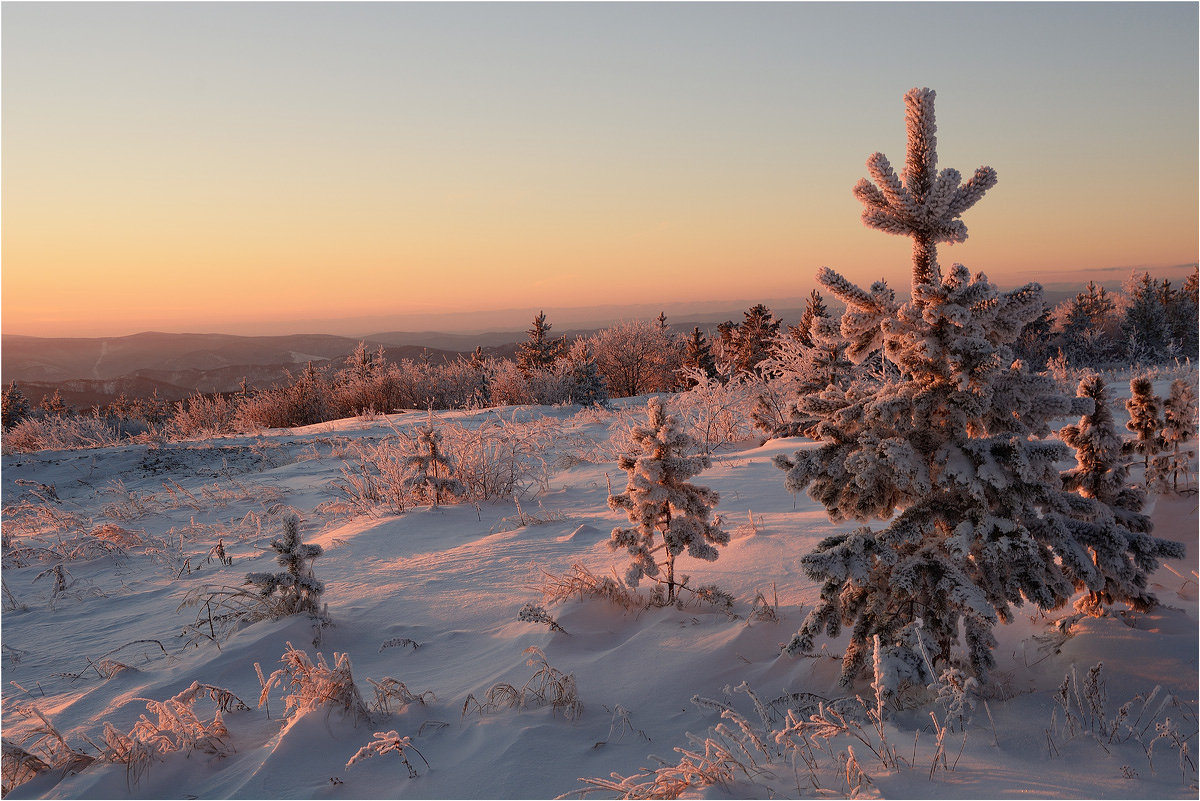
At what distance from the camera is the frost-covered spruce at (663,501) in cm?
366

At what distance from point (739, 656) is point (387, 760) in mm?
1663

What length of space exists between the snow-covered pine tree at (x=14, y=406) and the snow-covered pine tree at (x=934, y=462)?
37617 millimetres

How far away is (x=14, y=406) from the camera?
31.9 meters

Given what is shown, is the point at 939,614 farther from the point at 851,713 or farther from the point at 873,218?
the point at 873,218

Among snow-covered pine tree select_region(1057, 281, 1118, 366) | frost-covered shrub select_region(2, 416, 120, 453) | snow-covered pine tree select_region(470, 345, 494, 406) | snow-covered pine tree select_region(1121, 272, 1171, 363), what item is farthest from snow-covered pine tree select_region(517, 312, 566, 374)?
snow-covered pine tree select_region(1121, 272, 1171, 363)

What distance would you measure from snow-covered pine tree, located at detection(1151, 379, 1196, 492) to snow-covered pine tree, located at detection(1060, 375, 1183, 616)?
1241 mm

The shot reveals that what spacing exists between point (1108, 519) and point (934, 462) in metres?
0.81

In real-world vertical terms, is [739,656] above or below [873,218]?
below

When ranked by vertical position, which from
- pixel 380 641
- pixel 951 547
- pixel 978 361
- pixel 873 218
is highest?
pixel 873 218

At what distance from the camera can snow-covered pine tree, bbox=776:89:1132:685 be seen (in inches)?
94.0

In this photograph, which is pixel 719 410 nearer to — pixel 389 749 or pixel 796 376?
pixel 796 376

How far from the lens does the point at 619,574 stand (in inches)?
169

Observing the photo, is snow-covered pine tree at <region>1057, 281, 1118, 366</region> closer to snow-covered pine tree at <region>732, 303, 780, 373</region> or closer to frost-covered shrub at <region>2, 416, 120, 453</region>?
snow-covered pine tree at <region>732, 303, 780, 373</region>

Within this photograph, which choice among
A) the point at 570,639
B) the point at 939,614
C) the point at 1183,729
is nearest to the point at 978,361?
the point at 939,614
